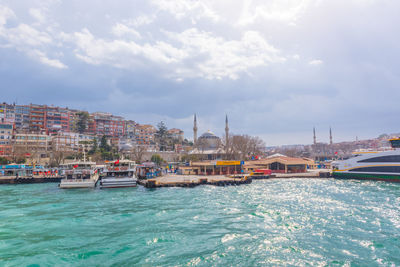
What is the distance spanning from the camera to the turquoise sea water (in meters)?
9.13

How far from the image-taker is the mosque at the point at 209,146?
66.5 m

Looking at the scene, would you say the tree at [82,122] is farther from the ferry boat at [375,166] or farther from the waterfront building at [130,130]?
the ferry boat at [375,166]

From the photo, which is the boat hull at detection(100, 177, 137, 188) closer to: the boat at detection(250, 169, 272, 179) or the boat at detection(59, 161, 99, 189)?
the boat at detection(59, 161, 99, 189)

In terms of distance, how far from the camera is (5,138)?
190 feet

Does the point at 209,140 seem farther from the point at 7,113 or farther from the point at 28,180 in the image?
the point at 7,113

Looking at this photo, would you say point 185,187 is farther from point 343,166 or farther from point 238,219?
point 343,166

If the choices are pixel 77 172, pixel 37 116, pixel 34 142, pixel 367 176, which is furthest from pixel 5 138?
pixel 367 176

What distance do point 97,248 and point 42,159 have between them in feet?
199

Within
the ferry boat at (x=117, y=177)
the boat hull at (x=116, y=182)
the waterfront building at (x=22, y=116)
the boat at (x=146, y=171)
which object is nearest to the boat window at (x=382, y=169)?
the boat at (x=146, y=171)

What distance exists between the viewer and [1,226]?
13.4m

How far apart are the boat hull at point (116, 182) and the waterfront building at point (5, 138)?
40.3 metres

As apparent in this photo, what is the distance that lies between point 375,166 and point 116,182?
37036 millimetres

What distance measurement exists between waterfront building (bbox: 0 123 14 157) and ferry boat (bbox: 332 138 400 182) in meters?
69.3

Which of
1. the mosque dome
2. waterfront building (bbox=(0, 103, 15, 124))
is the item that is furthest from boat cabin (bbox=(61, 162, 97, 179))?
waterfront building (bbox=(0, 103, 15, 124))
